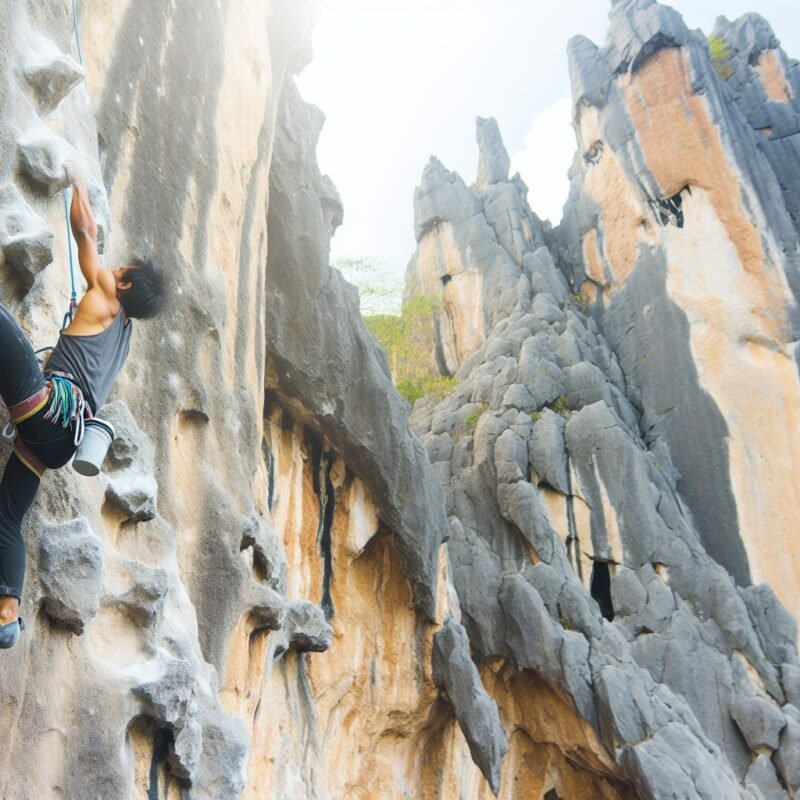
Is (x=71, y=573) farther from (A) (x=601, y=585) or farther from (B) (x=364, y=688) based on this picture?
→ (A) (x=601, y=585)

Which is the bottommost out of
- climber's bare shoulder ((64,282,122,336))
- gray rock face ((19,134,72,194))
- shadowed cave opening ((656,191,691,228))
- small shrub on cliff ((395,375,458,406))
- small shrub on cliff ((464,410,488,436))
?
climber's bare shoulder ((64,282,122,336))

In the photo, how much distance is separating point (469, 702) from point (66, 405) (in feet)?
31.7

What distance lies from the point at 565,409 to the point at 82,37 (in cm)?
1552

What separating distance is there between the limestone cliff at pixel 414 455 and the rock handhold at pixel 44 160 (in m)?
0.01

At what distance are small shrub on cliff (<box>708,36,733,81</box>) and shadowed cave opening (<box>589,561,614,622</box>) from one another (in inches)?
730

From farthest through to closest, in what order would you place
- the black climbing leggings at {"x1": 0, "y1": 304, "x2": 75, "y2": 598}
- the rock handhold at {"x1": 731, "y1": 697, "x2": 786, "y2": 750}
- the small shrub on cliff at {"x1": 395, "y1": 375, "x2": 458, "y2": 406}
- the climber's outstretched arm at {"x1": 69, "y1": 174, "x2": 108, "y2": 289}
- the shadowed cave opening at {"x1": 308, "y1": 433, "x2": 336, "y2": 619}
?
1. the small shrub on cliff at {"x1": 395, "y1": 375, "x2": 458, "y2": 406}
2. the rock handhold at {"x1": 731, "y1": 697, "x2": 786, "y2": 750}
3. the shadowed cave opening at {"x1": 308, "y1": 433, "x2": 336, "y2": 619}
4. the climber's outstretched arm at {"x1": 69, "y1": 174, "x2": 108, "y2": 289}
5. the black climbing leggings at {"x1": 0, "y1": 304, "x2": 75, "y2": 598}

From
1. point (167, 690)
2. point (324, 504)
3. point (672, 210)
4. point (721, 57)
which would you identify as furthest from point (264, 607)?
point (721, 57)

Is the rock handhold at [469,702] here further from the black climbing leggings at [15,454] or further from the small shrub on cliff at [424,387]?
the small shrub on cliff at [424,387]

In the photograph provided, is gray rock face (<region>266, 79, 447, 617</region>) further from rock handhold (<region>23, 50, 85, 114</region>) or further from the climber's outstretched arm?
the climber's outstretched arm

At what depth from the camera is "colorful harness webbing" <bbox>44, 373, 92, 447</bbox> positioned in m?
3.23

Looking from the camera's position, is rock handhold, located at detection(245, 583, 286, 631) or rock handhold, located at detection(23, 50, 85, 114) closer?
rock handhold, located at detection(23, 50, 85, 114)


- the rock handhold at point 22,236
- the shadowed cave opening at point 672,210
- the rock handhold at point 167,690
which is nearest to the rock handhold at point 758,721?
the rock handhold at point 167,690

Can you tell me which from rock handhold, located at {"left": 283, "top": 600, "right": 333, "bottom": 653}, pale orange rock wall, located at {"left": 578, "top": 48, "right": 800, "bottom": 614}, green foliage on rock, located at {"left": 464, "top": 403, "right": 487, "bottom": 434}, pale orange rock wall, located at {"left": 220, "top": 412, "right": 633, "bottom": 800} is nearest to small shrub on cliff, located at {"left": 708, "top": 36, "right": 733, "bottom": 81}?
pale orange rock wall, located at {"left": 578, "top": 48, "right": 800, "bottom": 614}

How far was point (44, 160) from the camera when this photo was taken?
4.04 metres
